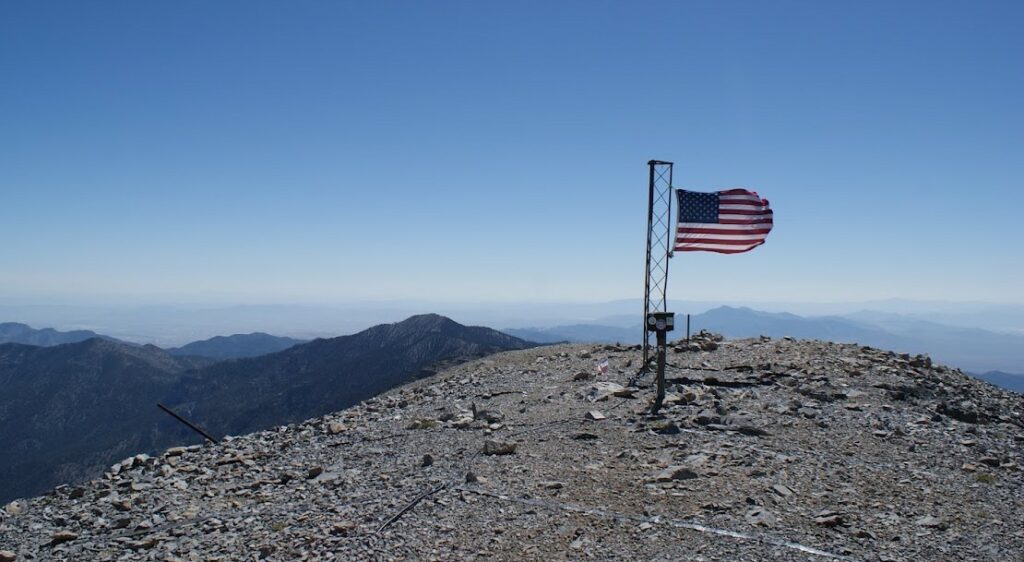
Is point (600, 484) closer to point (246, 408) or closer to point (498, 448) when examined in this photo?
point (498, 448)

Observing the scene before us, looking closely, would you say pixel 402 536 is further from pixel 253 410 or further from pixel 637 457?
pixel 253 410

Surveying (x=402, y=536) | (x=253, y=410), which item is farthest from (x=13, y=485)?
(x=402, y=536)

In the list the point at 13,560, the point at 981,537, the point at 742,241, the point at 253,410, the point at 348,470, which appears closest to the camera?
the point at 981,537

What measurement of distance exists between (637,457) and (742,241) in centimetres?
960

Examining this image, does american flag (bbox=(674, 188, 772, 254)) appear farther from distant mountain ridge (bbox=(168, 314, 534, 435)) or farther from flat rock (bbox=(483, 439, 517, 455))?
distant mountain ridge (bbox=(168, 314, 534, 435))

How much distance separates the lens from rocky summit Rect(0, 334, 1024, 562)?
9.48 m

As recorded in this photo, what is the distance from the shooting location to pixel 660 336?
1731 cm

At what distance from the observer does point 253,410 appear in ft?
549

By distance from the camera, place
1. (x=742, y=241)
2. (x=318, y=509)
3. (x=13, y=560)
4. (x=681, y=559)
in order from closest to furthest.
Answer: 1. (x=681, y=559)
2. (x=13, y=560)
3. (x=318, y=509)
4. (x=742, y=241)

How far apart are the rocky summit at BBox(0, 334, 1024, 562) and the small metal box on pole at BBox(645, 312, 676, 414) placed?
1.94 feet

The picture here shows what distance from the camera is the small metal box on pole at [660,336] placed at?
1672 centimetres

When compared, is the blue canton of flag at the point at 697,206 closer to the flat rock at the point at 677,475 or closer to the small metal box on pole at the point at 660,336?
the small metal box on pole at the point at 660,336

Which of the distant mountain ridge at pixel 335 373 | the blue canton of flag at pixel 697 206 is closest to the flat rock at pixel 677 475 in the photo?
the blue canton of flag at pixel 697 206

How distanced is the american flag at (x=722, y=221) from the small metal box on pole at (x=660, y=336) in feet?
11.3
